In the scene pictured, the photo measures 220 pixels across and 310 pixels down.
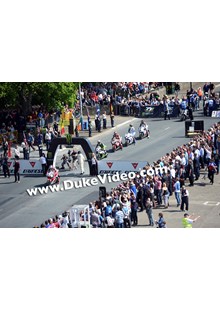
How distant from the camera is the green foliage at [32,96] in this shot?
3472 centimetres

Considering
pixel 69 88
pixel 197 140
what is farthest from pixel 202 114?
pixel 69 88

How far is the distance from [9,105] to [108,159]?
15.7 feet

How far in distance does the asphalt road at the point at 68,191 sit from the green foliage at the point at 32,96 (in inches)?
97.7

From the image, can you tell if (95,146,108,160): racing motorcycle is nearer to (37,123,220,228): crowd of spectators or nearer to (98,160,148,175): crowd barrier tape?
(98,160,148,175): crowd barrier tape

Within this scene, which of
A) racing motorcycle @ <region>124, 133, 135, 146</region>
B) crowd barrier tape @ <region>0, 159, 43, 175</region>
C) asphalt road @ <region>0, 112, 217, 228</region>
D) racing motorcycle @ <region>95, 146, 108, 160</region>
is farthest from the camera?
racing motorcycle @ <region>124, 133, 135, 146</region>

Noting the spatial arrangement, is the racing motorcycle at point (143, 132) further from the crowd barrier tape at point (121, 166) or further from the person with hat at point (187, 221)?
the person with hat at point (187, 221)

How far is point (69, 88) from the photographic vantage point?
118ft

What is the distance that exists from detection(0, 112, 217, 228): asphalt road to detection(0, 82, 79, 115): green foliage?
2.48m

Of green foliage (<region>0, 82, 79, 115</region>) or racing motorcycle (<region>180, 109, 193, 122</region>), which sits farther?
green foliage (<region>0, 82, 79, 115</region>)

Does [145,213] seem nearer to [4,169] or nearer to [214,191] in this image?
[214,191]

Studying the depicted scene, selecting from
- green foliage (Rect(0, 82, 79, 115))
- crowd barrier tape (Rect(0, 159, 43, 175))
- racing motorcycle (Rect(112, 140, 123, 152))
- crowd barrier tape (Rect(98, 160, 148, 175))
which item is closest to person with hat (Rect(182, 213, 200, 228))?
crowd barrier tape (Rect(98, 160, 148, 175))

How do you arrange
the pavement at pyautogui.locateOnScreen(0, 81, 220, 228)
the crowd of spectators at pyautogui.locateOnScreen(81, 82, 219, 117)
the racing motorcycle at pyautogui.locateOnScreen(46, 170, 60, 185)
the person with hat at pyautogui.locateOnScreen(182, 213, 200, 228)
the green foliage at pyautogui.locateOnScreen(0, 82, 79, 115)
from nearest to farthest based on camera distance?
the person with hat at pyautogui.locateOnScreen(182, 213, 200, 228) → the pavement at pyautogui.locateOnScreen(0, 81, 220, 228) → the racing motorcycle at pyautogui.locateOnScreen(46, 170, 60, 185) → the crowd of spectators at pyautogui.locateOnScreen(81, 82, 219, 117) → the green foliage at pyautogui.locateOnScreen(0, 82, 79, 115)

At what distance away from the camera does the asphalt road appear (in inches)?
1231
